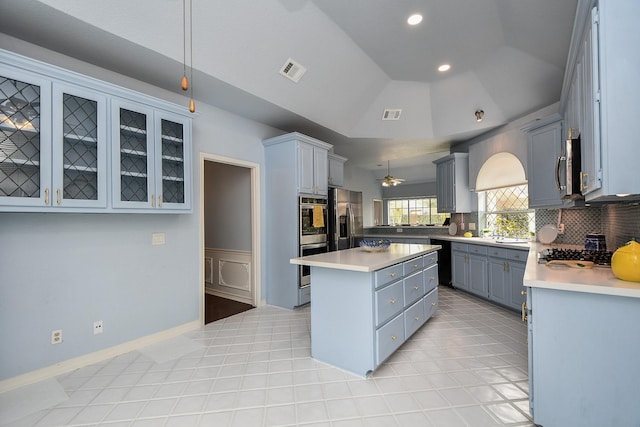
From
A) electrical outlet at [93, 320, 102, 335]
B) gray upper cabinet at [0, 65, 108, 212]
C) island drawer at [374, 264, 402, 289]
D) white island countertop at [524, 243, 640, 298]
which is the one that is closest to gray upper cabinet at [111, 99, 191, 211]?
gray upper cabinet at [0, 65, 108, 212]

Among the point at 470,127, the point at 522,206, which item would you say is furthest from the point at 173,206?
the point at 522,206

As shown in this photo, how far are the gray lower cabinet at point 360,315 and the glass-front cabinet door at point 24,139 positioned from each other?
7.09 feet

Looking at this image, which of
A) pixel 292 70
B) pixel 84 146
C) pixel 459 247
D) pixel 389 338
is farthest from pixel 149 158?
pixel 459 247

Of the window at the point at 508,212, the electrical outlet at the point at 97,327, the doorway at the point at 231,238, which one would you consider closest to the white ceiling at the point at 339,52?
the doorway at the point at 231,238

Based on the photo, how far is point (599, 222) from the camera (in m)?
3.25

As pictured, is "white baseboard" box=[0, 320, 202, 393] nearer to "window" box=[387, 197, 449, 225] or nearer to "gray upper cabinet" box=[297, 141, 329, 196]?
"gray upper cabinet" box=[297, 141, 329, 196]

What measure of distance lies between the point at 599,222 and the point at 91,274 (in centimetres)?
523

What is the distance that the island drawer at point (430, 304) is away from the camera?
10.7 feet

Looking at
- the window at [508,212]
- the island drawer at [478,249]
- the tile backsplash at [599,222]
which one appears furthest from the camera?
the window at [508,212]

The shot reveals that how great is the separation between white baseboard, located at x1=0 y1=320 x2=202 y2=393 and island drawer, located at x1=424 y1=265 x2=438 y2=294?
2.75m

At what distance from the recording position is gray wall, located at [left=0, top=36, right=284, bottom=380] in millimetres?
2236

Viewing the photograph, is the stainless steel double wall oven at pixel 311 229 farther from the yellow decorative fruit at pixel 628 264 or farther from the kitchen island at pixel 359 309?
the yellow decorative fruit at pixel 628 264

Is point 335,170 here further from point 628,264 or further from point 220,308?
point 628,264

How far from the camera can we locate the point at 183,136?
2988mm
